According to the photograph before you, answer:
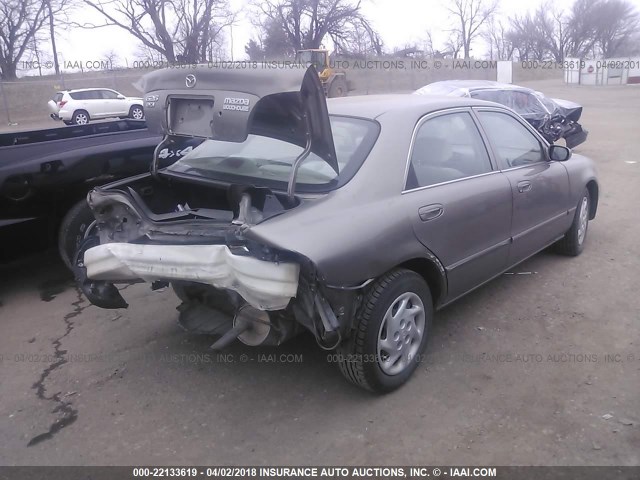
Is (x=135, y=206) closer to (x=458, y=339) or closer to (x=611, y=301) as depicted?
(x=458, y=339)

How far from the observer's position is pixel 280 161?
3.36m

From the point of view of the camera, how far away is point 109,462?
2.70 metres

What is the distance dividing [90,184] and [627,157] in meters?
9.83

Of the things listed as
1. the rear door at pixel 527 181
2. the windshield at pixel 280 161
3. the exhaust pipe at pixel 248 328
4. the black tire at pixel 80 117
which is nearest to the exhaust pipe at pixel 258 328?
the exhaust pipe at pixel 248 328

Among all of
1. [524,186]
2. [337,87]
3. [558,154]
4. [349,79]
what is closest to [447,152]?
[524,186]

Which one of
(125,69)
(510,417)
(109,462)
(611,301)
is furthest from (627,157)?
(125,69)

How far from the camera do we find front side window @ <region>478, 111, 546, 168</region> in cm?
406

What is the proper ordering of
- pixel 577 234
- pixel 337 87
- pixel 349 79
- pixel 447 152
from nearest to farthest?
pixel 447 152 < pixel 577 234 < pixel 337 87 < pixel 349 79

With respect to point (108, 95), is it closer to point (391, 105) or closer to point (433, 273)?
point (391, 105)

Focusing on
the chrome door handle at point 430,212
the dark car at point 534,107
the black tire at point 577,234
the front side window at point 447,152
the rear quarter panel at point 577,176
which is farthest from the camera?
the dark car at point 534,107

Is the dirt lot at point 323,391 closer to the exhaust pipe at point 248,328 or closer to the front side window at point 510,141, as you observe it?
the exhaust pipe at point 248,328

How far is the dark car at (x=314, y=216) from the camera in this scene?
271cm

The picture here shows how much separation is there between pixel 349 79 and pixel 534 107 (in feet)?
95.2

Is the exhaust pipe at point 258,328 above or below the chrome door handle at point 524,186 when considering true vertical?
below
